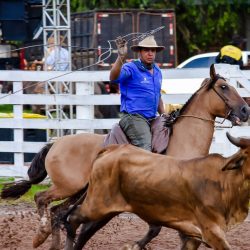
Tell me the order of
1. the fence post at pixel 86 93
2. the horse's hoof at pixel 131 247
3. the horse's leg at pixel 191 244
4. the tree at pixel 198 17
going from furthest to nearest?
the tree at pixel 198 17, the fence post at pixel 86 93, the horse's hoof at pixel 131 247, the horse's leg at pixel 191 244

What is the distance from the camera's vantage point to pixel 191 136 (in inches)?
395

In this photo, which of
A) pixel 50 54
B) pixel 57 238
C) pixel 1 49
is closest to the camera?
pixel 57 238

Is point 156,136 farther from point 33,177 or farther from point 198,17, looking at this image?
point 198,17

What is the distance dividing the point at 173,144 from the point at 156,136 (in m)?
0.19

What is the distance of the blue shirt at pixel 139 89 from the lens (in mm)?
9961

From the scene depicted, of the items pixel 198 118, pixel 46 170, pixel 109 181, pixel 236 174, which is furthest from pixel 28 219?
pixel 236 174

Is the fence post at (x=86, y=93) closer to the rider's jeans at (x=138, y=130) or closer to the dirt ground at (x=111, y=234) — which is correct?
the dirt ground at (x=111, y=234)

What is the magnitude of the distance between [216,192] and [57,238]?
2289 mm

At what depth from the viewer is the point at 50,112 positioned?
16.4 meters

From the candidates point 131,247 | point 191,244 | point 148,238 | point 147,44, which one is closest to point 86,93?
point 147,44

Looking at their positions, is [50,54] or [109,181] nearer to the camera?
[109,181]

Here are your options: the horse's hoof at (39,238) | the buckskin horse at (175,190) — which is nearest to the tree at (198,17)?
the horse's hoof at (39,238)

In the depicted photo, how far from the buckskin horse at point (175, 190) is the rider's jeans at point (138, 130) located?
1363 millimetres

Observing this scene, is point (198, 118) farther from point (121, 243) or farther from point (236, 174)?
point (236, 174)
